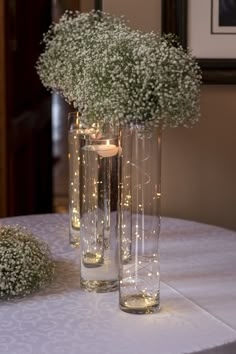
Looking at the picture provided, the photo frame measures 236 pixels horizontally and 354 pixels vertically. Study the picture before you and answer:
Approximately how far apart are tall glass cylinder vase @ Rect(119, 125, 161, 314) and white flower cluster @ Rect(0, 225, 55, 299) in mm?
199

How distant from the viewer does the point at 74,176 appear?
2.26 meters

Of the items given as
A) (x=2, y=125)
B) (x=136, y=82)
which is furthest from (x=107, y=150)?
(x=2, y=125)

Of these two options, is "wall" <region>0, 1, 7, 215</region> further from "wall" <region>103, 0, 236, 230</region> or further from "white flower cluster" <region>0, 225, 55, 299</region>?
"white flower cluster" <region>0, 225, 55, 299</region>

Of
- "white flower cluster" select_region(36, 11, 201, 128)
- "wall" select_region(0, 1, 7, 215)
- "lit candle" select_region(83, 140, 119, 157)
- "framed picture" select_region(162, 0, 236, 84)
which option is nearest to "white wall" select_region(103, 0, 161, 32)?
"framed picture" select_region(162, 0, 236, 84)

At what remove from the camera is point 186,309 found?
5.74ft

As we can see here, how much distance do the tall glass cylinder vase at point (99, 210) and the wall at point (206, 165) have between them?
100 cm

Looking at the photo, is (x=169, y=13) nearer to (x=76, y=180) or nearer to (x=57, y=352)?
(x=76, y=180)

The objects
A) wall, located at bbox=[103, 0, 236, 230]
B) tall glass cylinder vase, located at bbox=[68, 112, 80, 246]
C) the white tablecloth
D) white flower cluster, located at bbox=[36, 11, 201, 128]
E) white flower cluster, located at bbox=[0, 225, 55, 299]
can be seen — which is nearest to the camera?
the white tablecloth

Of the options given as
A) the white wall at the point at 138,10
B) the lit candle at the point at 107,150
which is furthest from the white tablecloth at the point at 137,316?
the white wall at the point at 138,10

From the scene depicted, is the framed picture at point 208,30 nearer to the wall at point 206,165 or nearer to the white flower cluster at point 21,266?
the wall at point 206,165

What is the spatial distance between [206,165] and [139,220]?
1.21m

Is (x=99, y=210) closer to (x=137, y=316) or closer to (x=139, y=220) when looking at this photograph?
(x=139, y=220)

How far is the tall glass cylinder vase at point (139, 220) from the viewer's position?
67.3 inches

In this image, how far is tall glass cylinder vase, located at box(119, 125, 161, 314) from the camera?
5.61ft
